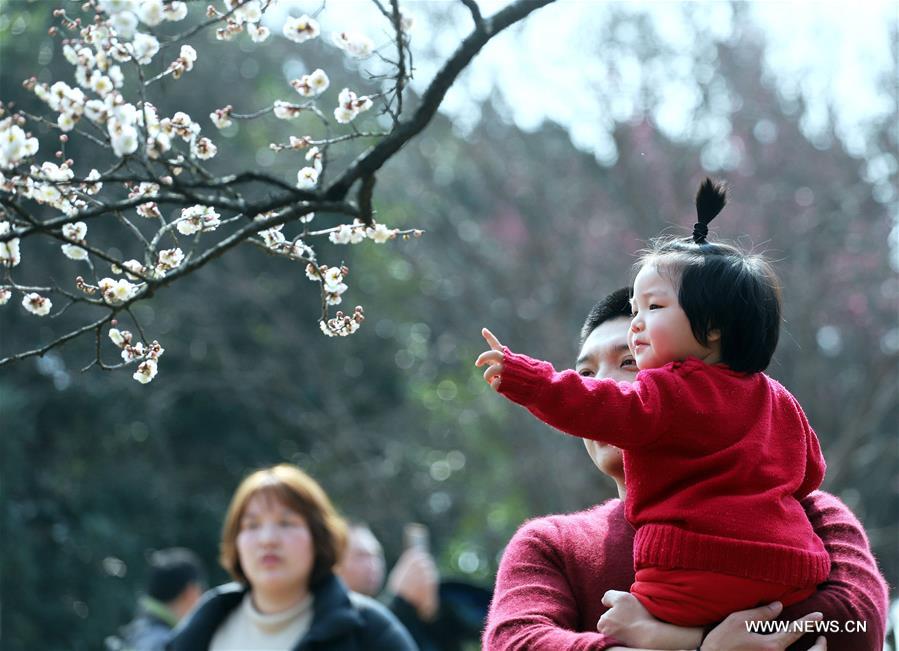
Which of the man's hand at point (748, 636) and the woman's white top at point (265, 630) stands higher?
the man's hand at point (748, 636)

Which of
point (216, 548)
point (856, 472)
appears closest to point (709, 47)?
point (856, 472)

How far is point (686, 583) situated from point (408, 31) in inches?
37.1

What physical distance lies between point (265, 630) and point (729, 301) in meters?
2.35

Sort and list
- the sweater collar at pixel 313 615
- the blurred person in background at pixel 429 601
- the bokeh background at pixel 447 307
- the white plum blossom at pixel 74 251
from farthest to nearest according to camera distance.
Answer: the bokeh background at pixel 447 307, the blurred person in background at pixel 429 601, the sweater collar at pixel 313 615, the white plum blossom at pixel 74 251

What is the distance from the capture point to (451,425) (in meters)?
13.4

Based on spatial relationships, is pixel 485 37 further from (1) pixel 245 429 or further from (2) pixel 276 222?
(1) pixel 245 429

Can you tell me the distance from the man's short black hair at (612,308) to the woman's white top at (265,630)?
6.06 ft

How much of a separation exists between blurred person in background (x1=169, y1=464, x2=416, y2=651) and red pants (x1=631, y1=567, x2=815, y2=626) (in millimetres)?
2013

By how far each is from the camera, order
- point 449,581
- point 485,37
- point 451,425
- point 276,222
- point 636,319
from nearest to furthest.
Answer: point 276,222, point 485,37, point 636,319, point 449,581, point 451,425

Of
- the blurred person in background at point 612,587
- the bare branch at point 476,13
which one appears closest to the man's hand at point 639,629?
the blurred person in background at point 612,587

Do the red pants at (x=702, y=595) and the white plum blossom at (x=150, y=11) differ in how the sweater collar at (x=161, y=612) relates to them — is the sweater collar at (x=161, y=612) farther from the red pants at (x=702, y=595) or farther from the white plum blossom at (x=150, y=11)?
the white plum blossom at (x=150, y=11)

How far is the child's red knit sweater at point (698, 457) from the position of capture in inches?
76.1

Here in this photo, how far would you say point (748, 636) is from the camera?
1968 mm

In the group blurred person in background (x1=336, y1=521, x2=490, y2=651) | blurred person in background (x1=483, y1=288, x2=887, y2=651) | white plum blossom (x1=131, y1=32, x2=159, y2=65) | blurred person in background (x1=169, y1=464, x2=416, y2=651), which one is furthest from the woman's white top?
white plum blossom (x1=131, y1=32, x2=159, y2=65)
